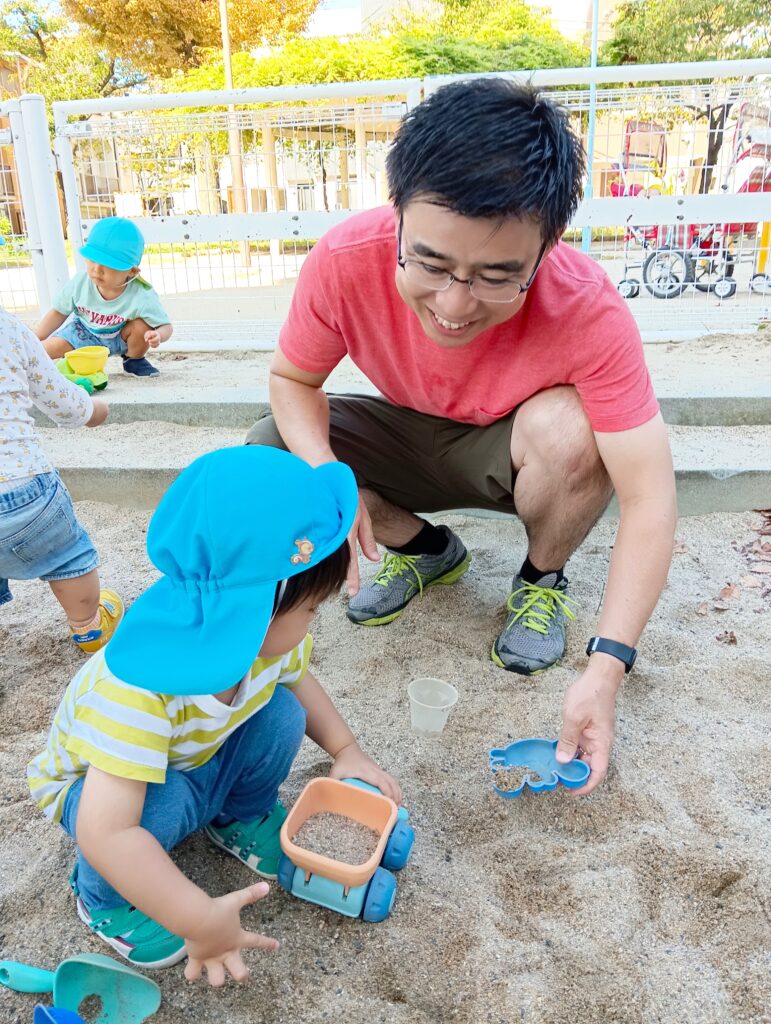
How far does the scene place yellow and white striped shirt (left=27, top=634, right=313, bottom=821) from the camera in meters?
1.10

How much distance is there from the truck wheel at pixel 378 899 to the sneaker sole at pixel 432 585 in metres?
0.93

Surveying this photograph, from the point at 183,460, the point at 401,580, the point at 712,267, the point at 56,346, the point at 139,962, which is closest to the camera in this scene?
the point at 139,962

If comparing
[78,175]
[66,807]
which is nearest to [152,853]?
[66,807]

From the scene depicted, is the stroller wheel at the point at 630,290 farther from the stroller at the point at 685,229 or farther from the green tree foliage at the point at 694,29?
the green tree foliage at the point at 694,29

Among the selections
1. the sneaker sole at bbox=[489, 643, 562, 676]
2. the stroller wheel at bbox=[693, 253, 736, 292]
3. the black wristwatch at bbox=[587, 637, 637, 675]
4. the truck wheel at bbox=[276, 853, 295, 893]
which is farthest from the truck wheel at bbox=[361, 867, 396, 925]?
the stroller wheel at bbox=[693, 253, 736, 292]

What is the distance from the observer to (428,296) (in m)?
1.51

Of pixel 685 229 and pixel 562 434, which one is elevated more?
pixel 562 434

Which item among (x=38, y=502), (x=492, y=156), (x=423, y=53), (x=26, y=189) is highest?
(x=423, y=53)

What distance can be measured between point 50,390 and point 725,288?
18.3ft

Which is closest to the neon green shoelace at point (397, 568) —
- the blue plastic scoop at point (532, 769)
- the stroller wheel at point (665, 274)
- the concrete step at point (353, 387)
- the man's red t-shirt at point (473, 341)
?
the man's red t-shirt at point (473, 341)

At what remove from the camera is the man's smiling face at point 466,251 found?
52.3 inches

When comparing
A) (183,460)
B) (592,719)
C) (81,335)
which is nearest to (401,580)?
(592,719)

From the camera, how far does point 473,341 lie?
1801 mm

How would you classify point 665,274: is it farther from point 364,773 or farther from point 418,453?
point 364,773
